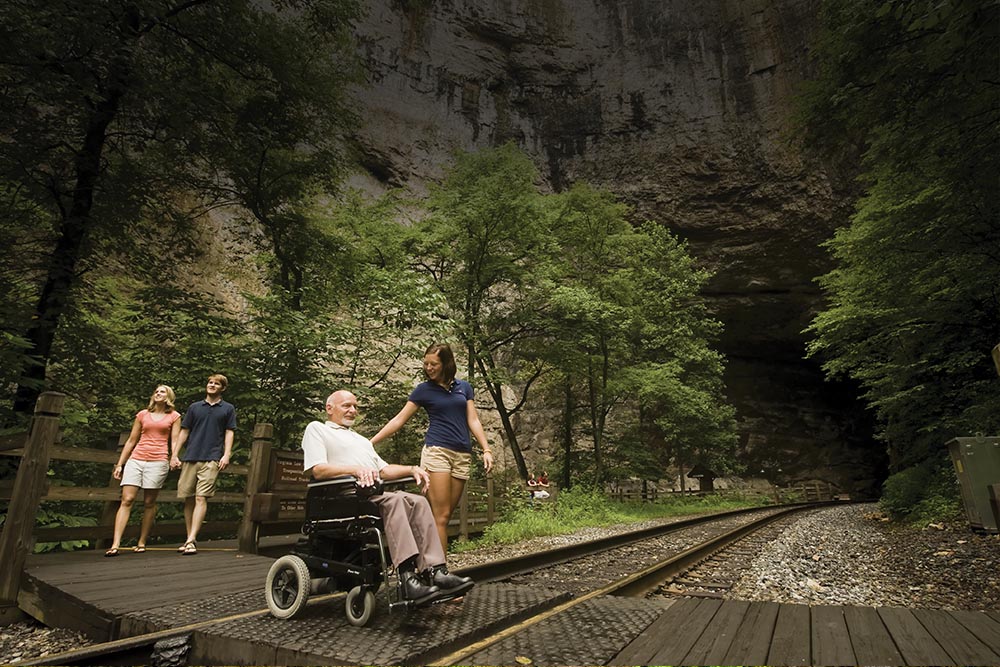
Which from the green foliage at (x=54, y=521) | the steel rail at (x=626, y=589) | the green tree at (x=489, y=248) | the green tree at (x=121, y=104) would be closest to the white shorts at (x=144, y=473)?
the green foliage at (x=54, y=521)

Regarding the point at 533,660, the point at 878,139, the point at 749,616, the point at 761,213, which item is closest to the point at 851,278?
the point at 878,139

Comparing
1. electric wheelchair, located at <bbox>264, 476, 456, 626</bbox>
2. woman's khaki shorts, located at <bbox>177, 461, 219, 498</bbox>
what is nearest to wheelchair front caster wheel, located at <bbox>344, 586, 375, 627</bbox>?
electric wheelchair, located at <bbox>264, 476, 456, 626</bbox>

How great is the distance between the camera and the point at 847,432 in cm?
3688

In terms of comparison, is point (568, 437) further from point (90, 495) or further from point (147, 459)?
point (90, 495)

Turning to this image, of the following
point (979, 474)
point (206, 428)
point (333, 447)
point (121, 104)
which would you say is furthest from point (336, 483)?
point (979, 474)

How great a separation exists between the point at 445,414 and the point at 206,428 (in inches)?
146

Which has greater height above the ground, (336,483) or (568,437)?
(568,437)

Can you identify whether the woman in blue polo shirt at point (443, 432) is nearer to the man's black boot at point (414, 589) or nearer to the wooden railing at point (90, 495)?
the man's black boot at point (414, 589)

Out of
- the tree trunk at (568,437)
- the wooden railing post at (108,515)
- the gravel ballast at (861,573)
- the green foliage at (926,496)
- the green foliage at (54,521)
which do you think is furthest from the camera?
the tree trunk at (568,437)

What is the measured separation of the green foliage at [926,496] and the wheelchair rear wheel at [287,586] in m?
11.2

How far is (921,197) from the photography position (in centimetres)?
805

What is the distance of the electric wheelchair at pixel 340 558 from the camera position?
2557 mm

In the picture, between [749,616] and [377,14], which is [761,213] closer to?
[377,14]

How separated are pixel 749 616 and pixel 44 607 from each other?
15.3 ft
